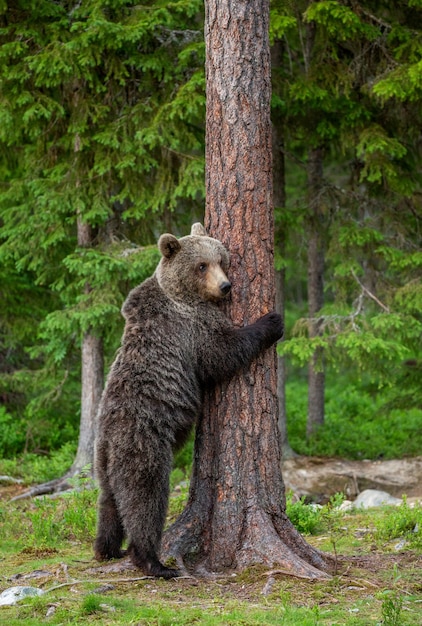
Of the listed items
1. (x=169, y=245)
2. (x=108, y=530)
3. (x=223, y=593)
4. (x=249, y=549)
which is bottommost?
(x=223, y=593)

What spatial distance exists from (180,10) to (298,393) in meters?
12.6

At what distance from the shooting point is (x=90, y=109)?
1152 cm

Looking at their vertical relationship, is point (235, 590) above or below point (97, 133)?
below

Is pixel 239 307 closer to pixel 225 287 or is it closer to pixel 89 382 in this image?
pixel 225 287

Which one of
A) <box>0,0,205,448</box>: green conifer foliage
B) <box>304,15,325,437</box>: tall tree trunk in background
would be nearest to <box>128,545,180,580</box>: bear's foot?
<box>0,0,205,448</box>: green conifer foliage

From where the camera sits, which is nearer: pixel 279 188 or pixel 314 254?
pixel 279 188

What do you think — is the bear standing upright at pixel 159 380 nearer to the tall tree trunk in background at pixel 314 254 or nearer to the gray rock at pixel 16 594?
the gray rock at pixel 16 594

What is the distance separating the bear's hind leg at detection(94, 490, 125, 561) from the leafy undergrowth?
0.48 ft

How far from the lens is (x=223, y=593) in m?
5.65

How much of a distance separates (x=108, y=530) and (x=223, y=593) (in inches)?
49.6

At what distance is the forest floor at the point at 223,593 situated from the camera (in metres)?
5.04

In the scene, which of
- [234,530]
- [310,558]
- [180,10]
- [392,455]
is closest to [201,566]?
[234,530]

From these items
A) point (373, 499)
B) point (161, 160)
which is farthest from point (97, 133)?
point (373, 499)

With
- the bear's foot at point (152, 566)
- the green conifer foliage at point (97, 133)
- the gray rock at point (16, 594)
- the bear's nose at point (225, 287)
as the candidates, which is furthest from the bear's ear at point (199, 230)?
the green conifer foliage at point (97, 133)
